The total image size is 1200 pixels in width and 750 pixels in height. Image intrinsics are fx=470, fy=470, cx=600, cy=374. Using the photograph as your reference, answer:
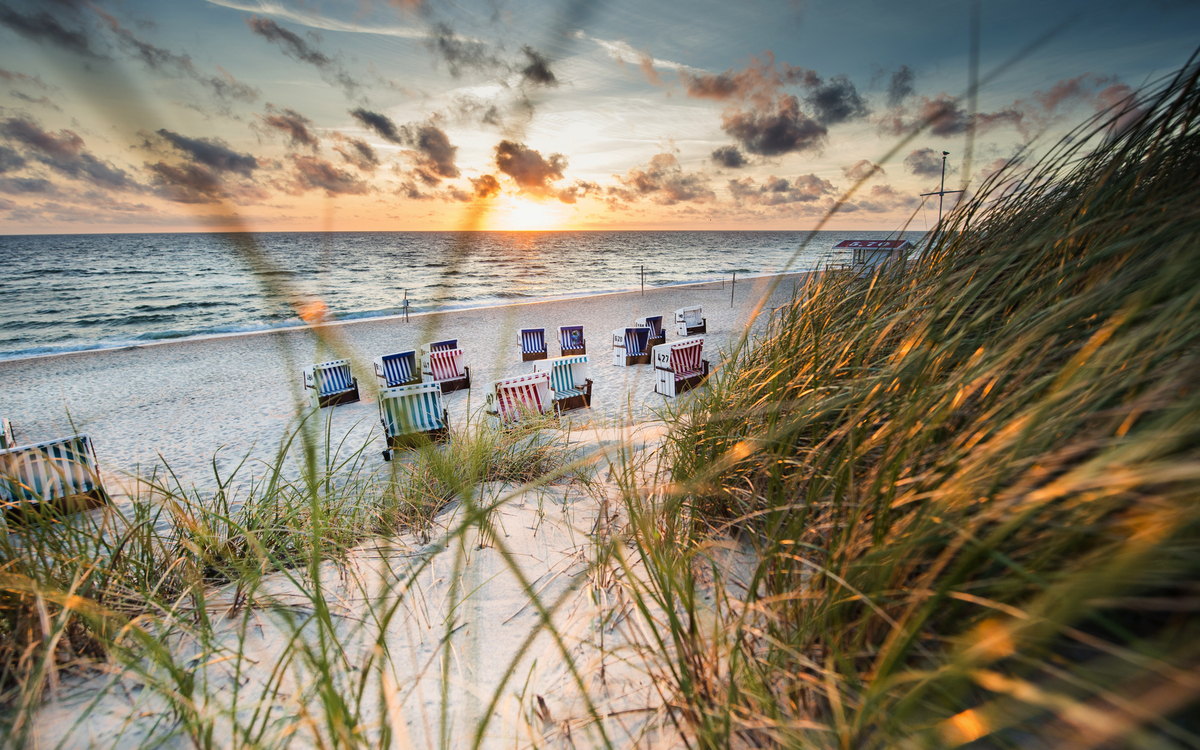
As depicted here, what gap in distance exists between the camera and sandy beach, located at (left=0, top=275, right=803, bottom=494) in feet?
22.7

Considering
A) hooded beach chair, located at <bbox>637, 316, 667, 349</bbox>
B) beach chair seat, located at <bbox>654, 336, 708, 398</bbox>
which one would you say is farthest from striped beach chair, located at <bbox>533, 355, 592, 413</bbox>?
hooded beach chair, located at <bbox>637, 316, 667, 349</bbox>

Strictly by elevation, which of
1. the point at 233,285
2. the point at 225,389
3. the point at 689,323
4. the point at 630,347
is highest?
the point at 233,285

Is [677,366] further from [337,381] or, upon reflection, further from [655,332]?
[337,381]

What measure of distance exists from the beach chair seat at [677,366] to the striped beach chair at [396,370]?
4815mm

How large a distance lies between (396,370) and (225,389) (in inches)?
169

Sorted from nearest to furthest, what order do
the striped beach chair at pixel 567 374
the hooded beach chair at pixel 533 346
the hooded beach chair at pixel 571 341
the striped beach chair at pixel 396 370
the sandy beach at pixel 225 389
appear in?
the sandy beach at pixel 225 389 < the striped beach chair at pixel 567 374 < the striped beach chair at pixel 396 370 < the hooded beach chair at pixel 571 341 < the hooded beach chair at pixel 533 346

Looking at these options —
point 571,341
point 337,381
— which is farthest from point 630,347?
point 337,381

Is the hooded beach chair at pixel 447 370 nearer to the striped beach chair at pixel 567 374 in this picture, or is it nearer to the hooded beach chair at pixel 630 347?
the striped beach chair at pixel 567 374

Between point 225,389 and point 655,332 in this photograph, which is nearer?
point 225,389

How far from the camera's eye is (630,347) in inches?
429

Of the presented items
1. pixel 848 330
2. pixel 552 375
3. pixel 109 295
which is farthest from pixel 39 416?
pixel 109 295

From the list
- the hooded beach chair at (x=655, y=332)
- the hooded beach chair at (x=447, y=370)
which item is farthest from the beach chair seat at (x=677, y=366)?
the hooded beach chair at (x=447, y=370)

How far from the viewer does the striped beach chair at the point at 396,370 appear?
9469 mm

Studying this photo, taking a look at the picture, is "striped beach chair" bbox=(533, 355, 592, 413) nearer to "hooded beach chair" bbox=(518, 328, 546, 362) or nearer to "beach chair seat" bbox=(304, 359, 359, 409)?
"beach chair seat" bbox=(304, 359, 359, 409)
